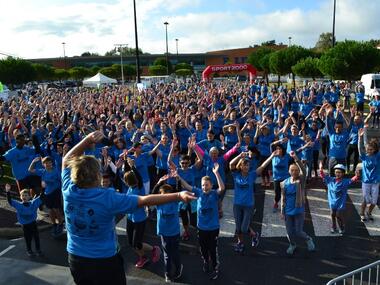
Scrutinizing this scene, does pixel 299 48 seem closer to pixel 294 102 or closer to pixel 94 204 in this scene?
pixel 294 102

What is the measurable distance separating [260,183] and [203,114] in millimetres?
3514

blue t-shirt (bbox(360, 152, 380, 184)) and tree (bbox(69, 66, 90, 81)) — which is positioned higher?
tree (bbox(69, 66, 90, 81))

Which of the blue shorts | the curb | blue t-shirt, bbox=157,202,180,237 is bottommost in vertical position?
the curb

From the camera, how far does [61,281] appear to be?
5.87 metres

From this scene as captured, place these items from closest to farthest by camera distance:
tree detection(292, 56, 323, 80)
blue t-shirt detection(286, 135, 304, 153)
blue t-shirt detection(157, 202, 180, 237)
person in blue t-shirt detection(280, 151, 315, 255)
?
blue t-shirt detection(157, 202, 180, 237)
person in blue t-shirt detection(280, 151, 315, 255)
blue t-shirt detection(286, 135, 304, 153)
tree detection(292, 56, 323, 80)

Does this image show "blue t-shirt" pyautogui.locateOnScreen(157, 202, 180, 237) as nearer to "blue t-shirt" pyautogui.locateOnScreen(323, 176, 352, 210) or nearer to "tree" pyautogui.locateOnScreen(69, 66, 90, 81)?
"blue t-shirt" pyautogui.locateOnScreen(323, 176, 352, 210)

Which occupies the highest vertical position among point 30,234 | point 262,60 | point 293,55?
point 293,55

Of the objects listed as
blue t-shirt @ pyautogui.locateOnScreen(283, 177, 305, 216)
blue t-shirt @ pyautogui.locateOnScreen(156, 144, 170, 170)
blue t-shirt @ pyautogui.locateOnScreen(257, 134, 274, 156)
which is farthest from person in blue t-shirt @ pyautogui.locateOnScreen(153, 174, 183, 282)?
blue t-shirt @ pyautogui.locateOnScreen(257, 134, 274, 156)

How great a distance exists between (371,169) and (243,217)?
274cm

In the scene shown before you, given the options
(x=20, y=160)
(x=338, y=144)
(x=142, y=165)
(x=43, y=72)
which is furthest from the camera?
(x=43, y=72)

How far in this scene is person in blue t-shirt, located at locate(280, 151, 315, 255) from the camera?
662 centimetres

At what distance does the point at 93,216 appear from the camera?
276 centimetres

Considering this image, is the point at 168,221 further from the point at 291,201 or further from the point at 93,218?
the point at 93,218

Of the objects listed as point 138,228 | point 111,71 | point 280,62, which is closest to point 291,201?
point 138,228
